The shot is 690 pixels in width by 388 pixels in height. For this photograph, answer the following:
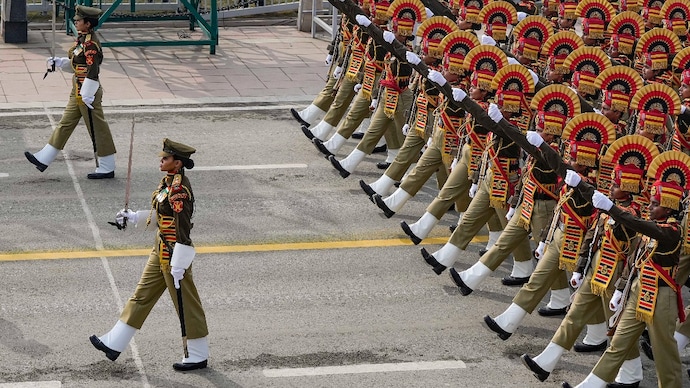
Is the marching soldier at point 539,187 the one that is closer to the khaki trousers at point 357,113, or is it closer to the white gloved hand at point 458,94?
the white gloved hand at point 458,94

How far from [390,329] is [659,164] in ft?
8.67

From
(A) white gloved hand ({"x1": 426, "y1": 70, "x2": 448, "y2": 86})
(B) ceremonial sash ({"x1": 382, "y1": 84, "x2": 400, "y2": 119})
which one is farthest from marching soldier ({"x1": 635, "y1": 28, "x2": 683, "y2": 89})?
(A) white gloved hand ({"x1": 426, "y1": 70, "x2": 448, "y2": 86})

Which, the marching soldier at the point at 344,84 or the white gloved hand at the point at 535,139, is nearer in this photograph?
the white gloved hand at the point at 535,139

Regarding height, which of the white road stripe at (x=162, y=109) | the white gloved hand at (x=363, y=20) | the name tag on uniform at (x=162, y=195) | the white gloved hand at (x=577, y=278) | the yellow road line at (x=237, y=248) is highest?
the white gloved hand at (x=363, y=20)

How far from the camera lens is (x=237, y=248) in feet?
40.3

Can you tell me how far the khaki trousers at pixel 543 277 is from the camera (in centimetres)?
1010

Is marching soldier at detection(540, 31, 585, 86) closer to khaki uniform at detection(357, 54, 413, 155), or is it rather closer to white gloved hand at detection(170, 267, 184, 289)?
khaki uniform at detection(357, 54, 413, 155)

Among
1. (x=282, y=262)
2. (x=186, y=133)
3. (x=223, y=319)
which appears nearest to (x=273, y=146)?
(x=186, y=133)

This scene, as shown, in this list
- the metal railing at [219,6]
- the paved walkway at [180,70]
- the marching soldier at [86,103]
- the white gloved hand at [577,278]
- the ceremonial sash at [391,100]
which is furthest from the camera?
the metal railing at [219,6]

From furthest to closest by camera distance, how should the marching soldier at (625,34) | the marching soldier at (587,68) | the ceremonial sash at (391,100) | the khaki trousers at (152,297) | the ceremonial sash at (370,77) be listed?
the marching soldier at (625,34), the ceremonial sash at (370,77), the ceremonial sash at (391,100), the marching soldier at (587,68), the khaki trousers at (152,297)

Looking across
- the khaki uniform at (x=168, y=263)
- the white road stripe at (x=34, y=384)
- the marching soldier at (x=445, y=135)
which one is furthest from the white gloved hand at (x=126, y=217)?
the marching soldier at (x=445, y=135)

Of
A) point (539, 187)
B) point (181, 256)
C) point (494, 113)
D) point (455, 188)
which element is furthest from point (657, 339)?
point (181, 256)

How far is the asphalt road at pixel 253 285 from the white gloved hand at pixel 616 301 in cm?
85

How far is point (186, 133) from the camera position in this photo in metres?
15.9
